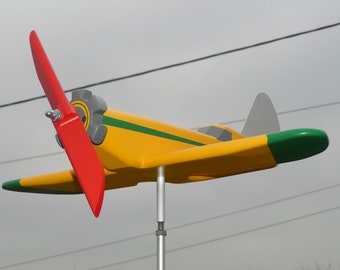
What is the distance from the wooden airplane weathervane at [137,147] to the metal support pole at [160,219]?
0.03 feet

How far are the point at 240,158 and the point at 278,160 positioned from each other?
0.43 metres

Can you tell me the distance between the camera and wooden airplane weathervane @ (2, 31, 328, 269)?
6953 mm

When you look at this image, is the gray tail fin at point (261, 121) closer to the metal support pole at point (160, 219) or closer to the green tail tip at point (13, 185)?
the metal support pole at point (160, 219)

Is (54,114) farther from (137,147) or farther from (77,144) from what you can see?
(137,147)

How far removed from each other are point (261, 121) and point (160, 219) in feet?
9.56

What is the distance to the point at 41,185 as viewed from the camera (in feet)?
28.7

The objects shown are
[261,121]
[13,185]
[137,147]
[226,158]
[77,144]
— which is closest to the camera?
[77,144]

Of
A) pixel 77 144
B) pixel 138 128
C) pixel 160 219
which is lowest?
pixel 160 219

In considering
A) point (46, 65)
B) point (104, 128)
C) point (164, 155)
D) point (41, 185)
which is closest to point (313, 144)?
point (164, 155)

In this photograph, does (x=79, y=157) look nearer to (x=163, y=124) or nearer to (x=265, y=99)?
(x=163, y=124)

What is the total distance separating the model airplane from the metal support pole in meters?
0.10

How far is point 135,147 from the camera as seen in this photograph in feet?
24.5

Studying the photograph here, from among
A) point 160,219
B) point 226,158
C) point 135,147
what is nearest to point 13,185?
point 135,147

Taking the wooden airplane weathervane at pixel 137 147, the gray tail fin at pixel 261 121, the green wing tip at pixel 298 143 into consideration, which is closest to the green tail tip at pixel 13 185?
the wooden airplane weathervane at pixel 137 147
